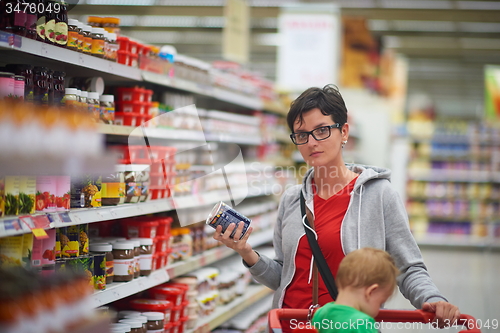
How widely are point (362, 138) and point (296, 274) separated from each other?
8.87 meters

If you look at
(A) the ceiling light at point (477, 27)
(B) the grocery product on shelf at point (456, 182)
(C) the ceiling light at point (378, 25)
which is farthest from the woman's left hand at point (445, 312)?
(A) the ceiling light at point (477, 27)

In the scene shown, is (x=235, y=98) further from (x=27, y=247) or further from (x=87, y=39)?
(x=27, y=247)

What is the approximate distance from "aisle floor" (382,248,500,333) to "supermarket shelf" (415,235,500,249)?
0.48 feet

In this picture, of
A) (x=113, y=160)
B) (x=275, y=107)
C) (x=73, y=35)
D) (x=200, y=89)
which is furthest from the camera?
(x=275, y=107)

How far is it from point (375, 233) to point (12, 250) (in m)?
1.41

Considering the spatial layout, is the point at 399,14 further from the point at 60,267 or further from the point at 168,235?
the point at 60,267

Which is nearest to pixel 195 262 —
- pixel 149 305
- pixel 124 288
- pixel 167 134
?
pixel 149 305

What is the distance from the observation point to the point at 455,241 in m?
12.3

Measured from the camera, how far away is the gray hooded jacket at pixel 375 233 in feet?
7.21

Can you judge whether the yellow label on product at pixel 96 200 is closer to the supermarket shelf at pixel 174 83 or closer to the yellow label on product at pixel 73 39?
the yellow label on product at pixel 73 39

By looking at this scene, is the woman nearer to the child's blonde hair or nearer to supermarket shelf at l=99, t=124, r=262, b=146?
the child's blonde hair

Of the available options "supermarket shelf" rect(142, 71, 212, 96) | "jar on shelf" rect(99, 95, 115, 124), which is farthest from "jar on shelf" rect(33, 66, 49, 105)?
"supermarket shelf" rect(142, 71, 212, 96)

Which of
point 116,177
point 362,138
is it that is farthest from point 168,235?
point 362,138

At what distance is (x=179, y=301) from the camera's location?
3.38 meters
